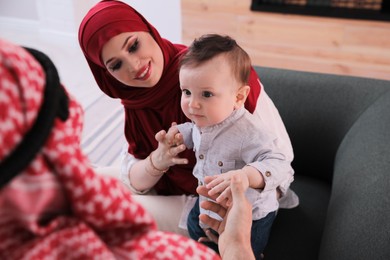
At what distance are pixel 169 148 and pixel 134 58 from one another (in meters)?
0.25

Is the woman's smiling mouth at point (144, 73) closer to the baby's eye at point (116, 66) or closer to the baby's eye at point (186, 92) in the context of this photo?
the baby's eye at point (116, 66)

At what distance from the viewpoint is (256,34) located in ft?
9.77

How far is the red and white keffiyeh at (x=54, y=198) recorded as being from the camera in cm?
37

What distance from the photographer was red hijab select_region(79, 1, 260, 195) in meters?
1.06

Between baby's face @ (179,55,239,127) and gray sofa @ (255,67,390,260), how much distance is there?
1.36ft

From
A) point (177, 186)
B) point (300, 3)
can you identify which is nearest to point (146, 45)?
point (177, 186)

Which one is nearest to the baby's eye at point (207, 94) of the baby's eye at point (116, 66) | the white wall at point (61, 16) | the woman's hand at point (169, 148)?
the woman's hand at point (169, 148)

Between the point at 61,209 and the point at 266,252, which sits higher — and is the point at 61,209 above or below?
above

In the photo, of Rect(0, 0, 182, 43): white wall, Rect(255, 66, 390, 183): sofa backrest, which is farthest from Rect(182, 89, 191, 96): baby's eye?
Rect(0, 0, 182, 43): white wall

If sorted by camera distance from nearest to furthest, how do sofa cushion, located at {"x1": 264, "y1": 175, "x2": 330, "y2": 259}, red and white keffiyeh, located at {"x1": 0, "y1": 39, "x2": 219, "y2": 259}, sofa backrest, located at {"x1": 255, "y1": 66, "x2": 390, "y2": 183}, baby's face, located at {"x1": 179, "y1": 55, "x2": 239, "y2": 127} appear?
red and white keffiyeh, located at {"x1": 0, "y1": 39, "x2": 219, "y2": 259} → baby's face, located at {"x1": 179, "y1": 55, "x2": 239, "y2": 127} → sofa cushion, located at {"x1": 264, "y1": 175, "x2": 330, "y2": 259} → sofa backrest, located at {"x1": 255, "y1": 66, "x2": 390, "y2": 183}

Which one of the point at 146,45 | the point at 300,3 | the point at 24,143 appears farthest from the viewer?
the point at 300,3

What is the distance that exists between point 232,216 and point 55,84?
1.64 feet

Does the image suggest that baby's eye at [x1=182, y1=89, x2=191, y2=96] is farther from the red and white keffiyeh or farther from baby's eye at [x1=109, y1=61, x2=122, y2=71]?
the red and white keffiyeh

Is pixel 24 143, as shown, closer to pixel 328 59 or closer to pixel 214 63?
pixel 214 63
